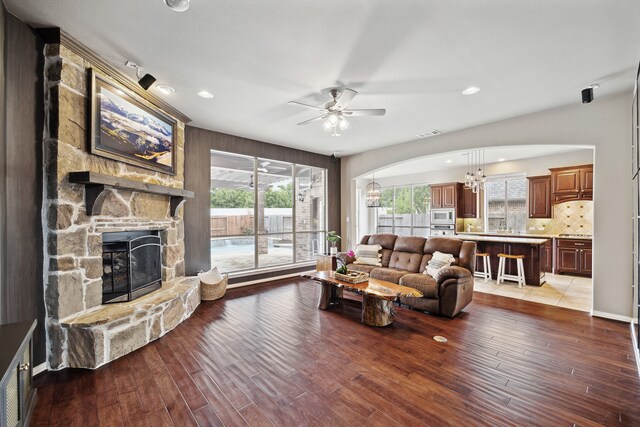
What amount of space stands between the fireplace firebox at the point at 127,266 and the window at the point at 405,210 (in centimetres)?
825

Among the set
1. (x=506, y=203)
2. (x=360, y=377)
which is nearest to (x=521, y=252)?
(x=506, y=203)

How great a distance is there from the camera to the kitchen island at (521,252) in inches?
213

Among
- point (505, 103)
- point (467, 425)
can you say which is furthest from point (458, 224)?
point (467, 425)

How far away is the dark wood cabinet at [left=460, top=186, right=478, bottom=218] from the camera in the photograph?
8305 millimetres

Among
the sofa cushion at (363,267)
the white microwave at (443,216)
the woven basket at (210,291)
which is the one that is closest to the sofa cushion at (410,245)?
the sofa cushion at (363,267)

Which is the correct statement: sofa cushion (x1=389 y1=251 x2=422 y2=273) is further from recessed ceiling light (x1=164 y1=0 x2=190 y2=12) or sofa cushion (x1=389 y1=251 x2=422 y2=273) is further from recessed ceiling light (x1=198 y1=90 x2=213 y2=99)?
recessed ceiling light (x1=164 y1=0 x2=190 y2=12)

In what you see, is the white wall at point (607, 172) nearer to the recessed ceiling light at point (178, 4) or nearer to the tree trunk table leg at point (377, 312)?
the tree trunk table leg at point (377, 312)

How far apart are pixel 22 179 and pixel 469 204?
31.5 ft

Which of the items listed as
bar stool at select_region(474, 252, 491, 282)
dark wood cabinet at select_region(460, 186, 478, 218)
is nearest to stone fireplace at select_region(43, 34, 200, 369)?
bar stool at select_region(474, 252, 491, 282)

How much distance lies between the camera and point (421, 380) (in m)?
→ 2.28

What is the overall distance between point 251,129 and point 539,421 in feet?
16.9

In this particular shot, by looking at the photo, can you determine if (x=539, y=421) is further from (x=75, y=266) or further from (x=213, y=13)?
(x=75, y=266)

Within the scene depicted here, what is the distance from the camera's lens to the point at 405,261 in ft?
15.6

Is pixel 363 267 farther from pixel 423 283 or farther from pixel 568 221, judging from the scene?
pixel 568 221
